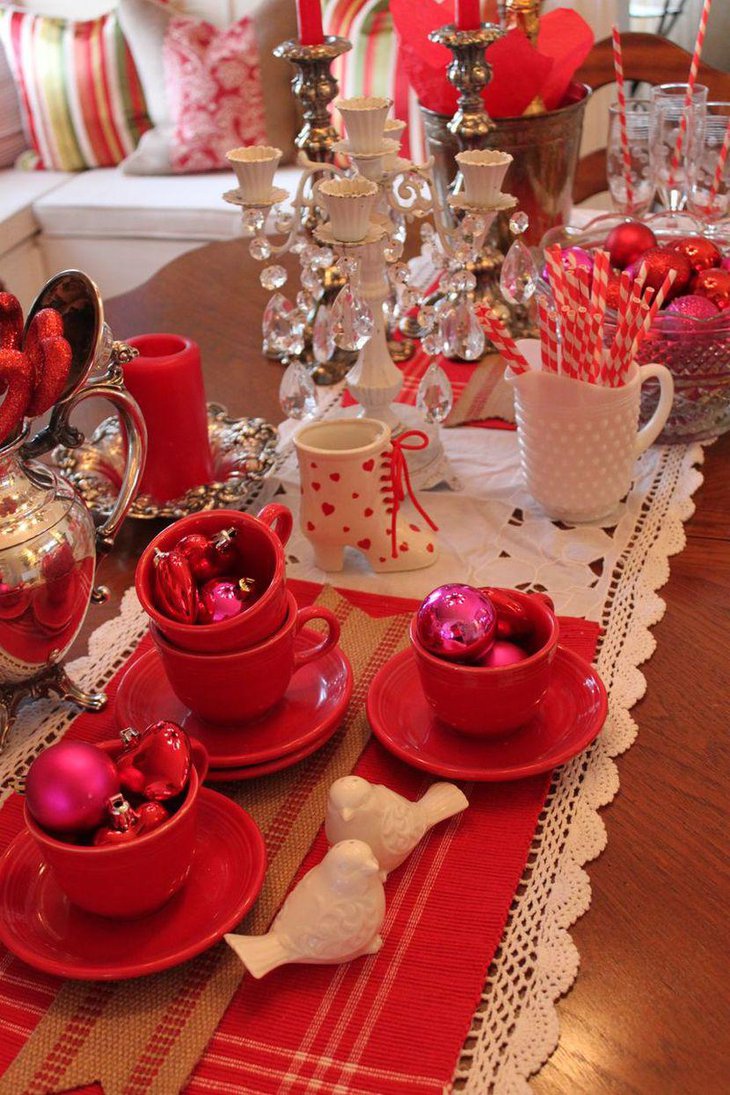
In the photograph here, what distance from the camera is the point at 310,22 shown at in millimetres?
959

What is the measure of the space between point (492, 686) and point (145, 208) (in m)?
2.17

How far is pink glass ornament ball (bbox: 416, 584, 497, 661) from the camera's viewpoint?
0.66 meters

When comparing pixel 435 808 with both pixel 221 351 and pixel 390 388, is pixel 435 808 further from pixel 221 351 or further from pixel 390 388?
pixel 221 351

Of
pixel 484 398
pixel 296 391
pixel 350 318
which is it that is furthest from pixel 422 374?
pixel 350 318

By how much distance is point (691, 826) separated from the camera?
0.64 m

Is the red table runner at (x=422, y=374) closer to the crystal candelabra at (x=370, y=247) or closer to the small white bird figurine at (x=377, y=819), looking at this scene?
the crystal candelabra at (x=370, y=247)

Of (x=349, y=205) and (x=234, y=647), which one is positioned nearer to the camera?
(x=234, y=647)

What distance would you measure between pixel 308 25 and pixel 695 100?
512 mm

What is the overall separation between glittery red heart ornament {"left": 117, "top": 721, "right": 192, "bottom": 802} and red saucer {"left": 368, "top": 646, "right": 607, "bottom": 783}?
156mm

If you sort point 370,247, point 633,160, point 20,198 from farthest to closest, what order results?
point 20,198
point 633,160
point 370,247

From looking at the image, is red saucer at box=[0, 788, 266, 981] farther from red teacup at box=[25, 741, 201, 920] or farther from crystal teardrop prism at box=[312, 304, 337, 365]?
crystal teardrop prism at box=[312, 304, 337, 365]

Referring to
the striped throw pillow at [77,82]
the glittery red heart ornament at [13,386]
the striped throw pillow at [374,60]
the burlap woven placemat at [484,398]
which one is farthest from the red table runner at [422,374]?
the striped throw pillow at [77,82]

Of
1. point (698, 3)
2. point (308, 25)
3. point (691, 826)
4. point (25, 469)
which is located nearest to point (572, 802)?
point (691, 826)

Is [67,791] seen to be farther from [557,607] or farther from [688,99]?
[688,99]
